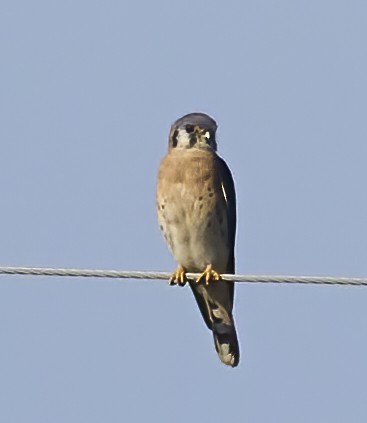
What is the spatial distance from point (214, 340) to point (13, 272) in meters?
3.09

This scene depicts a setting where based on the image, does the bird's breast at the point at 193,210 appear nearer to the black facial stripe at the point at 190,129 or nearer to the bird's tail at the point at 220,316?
the black facial stripe at the point at 190,129

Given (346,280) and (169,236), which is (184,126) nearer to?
(169,236)

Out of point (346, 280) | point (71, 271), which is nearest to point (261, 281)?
point (346, 280)

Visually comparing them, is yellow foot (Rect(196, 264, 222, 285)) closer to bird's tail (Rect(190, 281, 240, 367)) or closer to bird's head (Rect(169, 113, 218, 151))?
bird's tail (Rect(190, 281, 240, 367))

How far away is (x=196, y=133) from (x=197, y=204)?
0.57 meters

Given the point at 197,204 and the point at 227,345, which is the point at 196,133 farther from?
the point at 227,345

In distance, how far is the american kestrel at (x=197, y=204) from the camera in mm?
9852

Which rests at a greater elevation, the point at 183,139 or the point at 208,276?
the point at 183,139

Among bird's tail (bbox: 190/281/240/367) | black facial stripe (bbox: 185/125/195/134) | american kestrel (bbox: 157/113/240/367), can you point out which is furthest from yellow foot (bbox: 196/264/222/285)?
black facial stripe (bbox: 185/125/195/134)

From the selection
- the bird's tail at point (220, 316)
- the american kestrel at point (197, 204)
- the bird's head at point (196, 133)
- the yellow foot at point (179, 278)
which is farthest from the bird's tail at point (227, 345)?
the bird's head at point (196, 133)

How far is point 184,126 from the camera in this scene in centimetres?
1020

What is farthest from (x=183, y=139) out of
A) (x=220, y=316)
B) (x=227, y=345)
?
(x=227, y=345)

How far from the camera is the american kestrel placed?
32.3 ft

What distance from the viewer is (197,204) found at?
9.85 meters
